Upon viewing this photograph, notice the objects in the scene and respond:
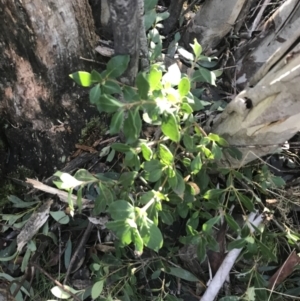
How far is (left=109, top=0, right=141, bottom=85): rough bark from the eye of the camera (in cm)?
88

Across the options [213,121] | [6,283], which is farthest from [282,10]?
Result: [6,283]

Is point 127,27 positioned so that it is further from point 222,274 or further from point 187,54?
point 222,274

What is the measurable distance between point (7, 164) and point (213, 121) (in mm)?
639

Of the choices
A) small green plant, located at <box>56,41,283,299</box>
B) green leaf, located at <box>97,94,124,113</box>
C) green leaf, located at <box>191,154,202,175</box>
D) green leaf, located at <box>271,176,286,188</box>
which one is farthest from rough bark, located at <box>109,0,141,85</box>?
green leaf, located at <box>271,176,286,188</box>

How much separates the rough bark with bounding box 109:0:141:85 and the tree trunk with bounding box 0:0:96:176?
0.17 m

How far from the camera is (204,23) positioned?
137 cm

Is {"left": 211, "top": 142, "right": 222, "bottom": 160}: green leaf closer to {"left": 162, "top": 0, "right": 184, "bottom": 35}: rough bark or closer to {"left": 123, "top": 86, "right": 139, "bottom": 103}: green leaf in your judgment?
{"left": 123, "top": 86, "right": 139, "bottom": 103}: green leaf

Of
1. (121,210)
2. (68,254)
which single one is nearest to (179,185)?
(121,210)

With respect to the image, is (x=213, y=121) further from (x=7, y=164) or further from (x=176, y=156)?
(x=7, y=164)

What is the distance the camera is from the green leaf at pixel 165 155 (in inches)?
38.2

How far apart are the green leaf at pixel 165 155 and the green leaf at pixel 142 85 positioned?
15 cm

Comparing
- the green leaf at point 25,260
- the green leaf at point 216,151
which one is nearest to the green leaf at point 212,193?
the green leaf at point 216,151

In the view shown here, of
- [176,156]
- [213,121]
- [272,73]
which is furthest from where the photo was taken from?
[213,121]

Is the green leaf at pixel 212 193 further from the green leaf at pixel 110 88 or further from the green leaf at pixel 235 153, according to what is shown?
the green leaf at pixel 110 88
